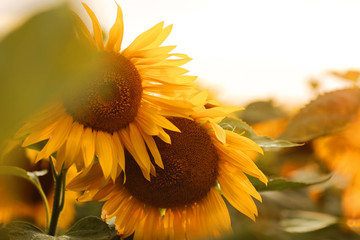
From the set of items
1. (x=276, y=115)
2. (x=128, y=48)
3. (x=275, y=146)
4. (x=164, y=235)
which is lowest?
(x=276, y=115)

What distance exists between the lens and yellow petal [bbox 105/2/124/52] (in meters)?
0.42

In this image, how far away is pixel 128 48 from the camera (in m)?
0.44

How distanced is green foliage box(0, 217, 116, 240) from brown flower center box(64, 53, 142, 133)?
A: 0.12m

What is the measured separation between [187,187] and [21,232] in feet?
0.66

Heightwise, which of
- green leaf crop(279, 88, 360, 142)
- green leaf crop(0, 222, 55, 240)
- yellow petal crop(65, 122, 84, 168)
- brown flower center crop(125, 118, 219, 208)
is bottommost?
green leaf crop(0, 222, 55, 240)

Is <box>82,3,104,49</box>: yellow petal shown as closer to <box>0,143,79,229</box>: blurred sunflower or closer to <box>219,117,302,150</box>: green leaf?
<box>219,117,302,150</box>: green leaf

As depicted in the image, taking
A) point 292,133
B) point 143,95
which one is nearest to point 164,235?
point 143,95

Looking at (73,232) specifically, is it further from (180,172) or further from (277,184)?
(277,184)

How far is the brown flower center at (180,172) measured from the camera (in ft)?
1.49

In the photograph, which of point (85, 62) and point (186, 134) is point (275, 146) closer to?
point (186, 134)

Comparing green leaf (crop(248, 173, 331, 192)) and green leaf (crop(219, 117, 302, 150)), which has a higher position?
green leaf (crop(219, 117, 302, 150))

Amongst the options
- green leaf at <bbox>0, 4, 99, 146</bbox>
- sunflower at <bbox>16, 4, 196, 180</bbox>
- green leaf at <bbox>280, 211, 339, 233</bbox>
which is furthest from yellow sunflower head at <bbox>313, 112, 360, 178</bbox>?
green leaf at <bbox>0, 4, 99, 146</bbox>

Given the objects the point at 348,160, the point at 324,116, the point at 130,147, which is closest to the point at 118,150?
the point at 130,147

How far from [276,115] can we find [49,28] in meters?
1.19
